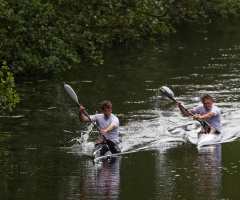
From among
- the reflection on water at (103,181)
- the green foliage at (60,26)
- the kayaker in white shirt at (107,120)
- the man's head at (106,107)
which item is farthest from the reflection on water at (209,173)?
the green foliage at (60,26)

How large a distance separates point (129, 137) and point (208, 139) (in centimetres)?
218

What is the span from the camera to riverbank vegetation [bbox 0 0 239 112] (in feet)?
73.7

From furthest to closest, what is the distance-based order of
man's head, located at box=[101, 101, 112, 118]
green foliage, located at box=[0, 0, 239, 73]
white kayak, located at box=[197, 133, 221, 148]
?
green foliage, located at box=[0, 0, 239, 73] < white kayak, located at box=[197, 133, 221, 148] < man's head, located at box=[101, 101, 112, 118]

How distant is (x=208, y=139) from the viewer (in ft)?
55.0

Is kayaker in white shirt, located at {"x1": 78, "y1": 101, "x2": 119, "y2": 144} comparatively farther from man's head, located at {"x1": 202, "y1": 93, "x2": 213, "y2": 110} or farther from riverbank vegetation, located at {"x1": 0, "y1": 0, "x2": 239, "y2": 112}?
riverbank vegetation, located at {"x1": 0, "y1": 0, "x2": 239, "y2": 112}

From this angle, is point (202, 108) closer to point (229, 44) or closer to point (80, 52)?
point (80, 52)

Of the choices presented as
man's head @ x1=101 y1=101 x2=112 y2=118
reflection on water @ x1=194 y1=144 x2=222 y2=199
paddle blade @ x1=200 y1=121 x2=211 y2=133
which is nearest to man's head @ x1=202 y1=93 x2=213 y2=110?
paddle blade @ x1=200 y1=121 x2=211 y2=133

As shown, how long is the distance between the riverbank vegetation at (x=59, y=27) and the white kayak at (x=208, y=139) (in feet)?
24.2

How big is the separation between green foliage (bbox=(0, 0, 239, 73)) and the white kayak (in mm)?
7244

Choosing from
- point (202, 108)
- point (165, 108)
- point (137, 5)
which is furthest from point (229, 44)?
point (202, 108)

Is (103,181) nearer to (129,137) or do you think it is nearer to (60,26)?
(129,137)

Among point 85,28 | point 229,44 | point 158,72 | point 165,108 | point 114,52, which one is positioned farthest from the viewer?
point 229,44

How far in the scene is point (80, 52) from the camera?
1188 inches

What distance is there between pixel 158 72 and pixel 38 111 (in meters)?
9.22
